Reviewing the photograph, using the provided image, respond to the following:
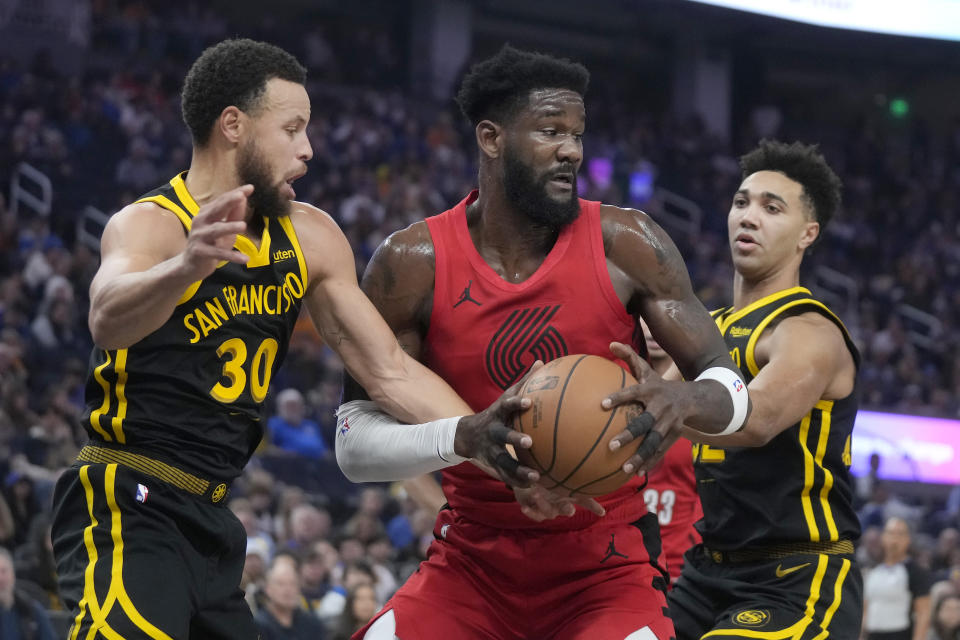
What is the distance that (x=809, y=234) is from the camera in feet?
16.2

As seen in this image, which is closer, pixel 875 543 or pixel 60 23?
pixel 875 543

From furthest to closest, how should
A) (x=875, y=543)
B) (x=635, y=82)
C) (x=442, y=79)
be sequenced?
(x=635, y=82)
(x=442, y=79)
(x=875, y=543)

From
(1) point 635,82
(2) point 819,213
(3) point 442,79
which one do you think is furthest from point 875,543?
(1) point 635,82

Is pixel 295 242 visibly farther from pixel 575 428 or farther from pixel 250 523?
pixel 250 523

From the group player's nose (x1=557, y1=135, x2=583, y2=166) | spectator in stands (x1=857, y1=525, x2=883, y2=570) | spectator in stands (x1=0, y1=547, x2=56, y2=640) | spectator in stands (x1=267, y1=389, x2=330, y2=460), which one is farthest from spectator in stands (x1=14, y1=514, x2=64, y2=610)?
spectator in stands (x1=857, y1=525, x2=883, y2=570)

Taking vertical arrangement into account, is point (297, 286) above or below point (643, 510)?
above

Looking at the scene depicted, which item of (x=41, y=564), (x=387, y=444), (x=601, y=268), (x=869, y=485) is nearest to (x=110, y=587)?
(x=387, y=444)

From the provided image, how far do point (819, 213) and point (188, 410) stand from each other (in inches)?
107

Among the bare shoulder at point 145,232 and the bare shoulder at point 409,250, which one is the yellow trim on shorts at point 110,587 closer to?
the bare shoulder at point 145,232

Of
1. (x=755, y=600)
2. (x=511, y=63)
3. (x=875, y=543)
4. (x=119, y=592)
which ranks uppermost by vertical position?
(x=511, y=63)

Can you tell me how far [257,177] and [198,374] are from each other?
652 millimetres

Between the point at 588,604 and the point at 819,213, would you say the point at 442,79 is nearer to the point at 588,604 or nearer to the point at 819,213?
the point at 819,213

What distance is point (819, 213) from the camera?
497cm

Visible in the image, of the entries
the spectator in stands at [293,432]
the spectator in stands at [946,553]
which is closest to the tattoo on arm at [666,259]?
the spectator in stands at [293,432]
